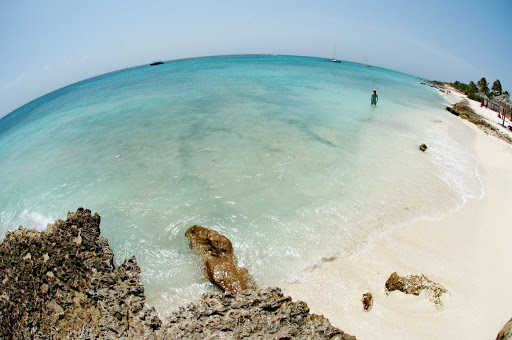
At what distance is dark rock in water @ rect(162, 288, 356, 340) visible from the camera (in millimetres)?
3613

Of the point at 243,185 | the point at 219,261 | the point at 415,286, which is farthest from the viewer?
the point at 243,185

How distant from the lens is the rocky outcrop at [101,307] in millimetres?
3725

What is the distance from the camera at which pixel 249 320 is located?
378cm

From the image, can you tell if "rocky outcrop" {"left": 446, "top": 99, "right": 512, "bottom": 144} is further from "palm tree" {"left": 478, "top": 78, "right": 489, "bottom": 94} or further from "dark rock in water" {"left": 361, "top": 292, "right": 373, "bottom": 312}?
"palm tree" {"left": 478, "top": 78, "right": 489, "bottom": 94}

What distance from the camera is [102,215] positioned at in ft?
29.2

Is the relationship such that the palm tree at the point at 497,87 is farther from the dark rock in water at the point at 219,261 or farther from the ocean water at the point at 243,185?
the dark rock in water at the point at 219,261

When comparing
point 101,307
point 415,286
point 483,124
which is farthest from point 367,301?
point 483,124

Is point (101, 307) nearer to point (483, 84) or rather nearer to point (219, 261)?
point (219, 261)

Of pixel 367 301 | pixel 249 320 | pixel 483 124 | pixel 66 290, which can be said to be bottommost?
pixel 367 301

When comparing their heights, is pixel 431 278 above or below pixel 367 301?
below

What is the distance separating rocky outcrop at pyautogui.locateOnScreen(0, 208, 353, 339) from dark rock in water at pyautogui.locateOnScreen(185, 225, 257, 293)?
1.74m

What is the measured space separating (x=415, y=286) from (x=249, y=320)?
15.5ft

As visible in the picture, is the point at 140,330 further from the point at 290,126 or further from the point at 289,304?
the point at 290,126

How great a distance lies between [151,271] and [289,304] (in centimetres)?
438
